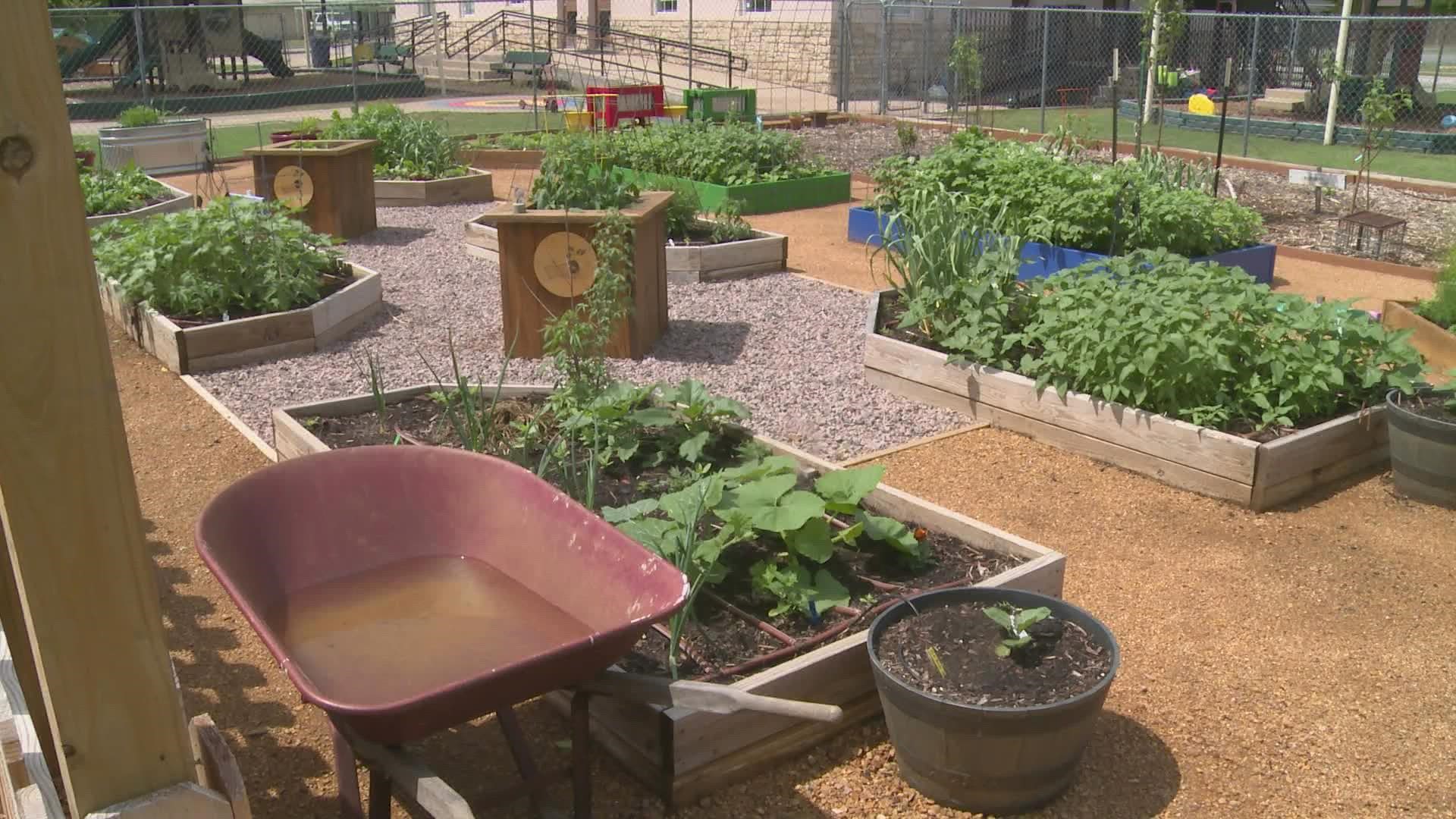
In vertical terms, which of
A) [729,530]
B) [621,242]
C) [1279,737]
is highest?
[621,242]

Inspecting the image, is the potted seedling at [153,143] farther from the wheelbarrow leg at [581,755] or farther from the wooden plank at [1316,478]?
the wheelbarrow leg at [581,755]

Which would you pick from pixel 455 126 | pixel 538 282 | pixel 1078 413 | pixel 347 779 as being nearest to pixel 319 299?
pixel 538 282

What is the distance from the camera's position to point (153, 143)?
13406mm

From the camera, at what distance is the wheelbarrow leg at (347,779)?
101 inches

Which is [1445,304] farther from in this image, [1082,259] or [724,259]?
[724,259]

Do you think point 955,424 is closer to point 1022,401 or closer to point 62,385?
point 1022,401

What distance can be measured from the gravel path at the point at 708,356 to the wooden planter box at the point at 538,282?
0.48ft

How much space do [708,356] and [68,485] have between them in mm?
Answer: 5293

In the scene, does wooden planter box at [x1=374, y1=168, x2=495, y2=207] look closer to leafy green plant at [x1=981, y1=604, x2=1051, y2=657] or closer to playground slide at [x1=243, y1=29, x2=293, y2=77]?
leafy green plant at [x1=981, y1=604, x2=1051, y2=657]

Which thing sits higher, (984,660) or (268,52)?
(268,52)

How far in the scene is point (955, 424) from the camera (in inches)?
235

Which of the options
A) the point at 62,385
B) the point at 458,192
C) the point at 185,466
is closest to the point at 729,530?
the point at 62,385

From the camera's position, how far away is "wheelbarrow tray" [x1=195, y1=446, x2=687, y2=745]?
2.51 m

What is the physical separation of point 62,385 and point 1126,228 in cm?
725
